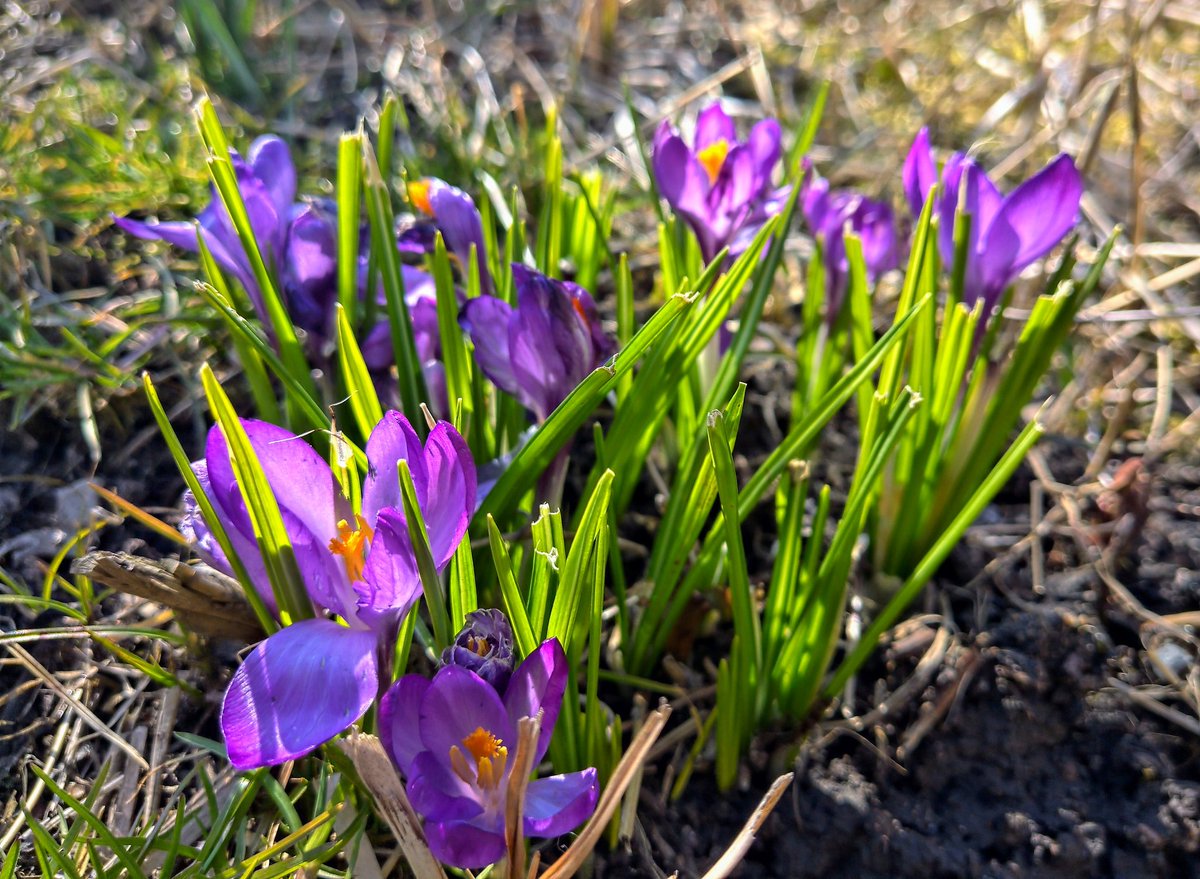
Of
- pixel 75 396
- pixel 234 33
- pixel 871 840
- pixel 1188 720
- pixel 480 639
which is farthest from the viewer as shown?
pixel 234 33

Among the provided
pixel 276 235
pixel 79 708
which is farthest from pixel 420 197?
pixel 79 708

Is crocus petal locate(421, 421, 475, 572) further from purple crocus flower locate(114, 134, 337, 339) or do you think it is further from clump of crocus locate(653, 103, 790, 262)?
clump of crocus locate(653, 103, 790, 262)

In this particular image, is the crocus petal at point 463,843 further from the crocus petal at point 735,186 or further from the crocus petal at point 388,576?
the crocus petal at point 735,186

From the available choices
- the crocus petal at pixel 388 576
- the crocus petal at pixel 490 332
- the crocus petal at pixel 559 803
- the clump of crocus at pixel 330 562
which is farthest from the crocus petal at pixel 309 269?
the crocus petal at pixel 559 803

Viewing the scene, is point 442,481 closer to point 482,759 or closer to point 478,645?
point 478,645

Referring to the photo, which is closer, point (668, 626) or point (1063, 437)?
point (668, 626)

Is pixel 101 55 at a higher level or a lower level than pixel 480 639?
higher

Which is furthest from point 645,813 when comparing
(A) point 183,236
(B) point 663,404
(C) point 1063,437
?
(C) point 1063,437

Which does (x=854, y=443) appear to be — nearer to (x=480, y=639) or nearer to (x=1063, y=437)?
(x=1063, y=437)
